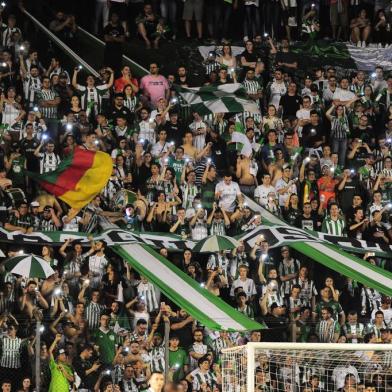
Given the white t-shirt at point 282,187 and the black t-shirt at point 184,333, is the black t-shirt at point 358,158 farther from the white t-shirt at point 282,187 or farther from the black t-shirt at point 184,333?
the black t-shirt at point 184,333

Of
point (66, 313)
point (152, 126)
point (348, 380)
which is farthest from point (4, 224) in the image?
point (348, 380)

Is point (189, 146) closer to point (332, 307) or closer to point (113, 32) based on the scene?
point (113, 32)

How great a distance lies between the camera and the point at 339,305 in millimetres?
19938

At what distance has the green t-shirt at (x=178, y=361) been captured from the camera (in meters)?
17.9

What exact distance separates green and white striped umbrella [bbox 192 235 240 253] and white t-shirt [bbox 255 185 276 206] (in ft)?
6.94

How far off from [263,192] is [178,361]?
488cm

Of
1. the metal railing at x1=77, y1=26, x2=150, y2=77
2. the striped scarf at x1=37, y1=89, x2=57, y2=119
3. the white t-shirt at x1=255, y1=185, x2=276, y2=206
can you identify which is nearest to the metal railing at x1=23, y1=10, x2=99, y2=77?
the metal railing at x1=77, y1=26, x2=150, y2=77

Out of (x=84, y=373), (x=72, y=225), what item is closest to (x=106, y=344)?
(x=84, y=373)

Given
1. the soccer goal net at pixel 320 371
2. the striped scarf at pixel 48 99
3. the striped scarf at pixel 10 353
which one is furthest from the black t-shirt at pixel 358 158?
the striped scarf at pixel 10 353

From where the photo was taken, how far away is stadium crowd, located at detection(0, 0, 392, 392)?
58.7 feet

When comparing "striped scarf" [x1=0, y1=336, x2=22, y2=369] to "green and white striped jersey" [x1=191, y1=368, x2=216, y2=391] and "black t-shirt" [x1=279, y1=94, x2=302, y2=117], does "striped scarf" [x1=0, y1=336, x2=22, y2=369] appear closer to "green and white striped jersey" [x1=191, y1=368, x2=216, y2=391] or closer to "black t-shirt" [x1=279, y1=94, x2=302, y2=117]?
"green and white striped jersey" [x1=191, y1=368, x2=216, y2=391]

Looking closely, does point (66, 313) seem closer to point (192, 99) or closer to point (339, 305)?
point (339, 305)

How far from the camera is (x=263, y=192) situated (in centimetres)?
2203

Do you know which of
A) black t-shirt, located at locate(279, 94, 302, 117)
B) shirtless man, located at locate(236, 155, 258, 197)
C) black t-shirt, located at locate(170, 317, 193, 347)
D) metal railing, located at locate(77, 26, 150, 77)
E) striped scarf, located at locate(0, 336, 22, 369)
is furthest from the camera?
metal railing, located at locate(77, 26, 150, 77)
